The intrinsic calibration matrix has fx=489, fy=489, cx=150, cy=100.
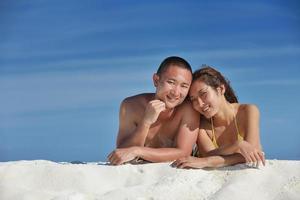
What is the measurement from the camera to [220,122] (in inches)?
226

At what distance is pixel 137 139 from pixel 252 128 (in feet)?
4.15

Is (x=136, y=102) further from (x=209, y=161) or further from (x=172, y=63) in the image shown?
(x=209, y=161)

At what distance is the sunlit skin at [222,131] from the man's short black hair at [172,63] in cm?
23

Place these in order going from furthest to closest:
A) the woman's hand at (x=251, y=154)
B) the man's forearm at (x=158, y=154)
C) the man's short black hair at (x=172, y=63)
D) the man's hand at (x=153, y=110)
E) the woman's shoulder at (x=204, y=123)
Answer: the woman's shoulder at (x=204, y=123)
the man's short black hair at (x=172, y=63)
the man's hand at (x=153, y=110)
the man's forearm at (x=158, y=154)
the woman's hand at (x=251, y=154)

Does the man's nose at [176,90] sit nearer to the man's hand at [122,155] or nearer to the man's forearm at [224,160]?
the man's hand at [122,155]

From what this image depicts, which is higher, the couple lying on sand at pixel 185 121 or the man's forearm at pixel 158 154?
the couple lying on sand at pixel 185 121

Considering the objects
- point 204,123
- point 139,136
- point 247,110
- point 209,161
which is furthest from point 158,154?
point 247,110

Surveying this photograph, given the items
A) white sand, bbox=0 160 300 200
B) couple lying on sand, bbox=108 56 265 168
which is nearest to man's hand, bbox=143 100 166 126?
couple lying on sand, bbox=108 56 265 168

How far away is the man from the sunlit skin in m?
0.16

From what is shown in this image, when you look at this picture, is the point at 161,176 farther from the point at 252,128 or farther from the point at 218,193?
the point at 252,128

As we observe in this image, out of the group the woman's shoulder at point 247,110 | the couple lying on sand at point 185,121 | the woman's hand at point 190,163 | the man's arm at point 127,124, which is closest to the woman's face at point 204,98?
the couple lying on sand at point 185,121

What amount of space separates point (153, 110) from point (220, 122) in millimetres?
926

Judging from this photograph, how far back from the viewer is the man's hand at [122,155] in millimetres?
4969

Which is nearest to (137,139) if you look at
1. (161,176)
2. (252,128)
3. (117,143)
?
(117,143)
